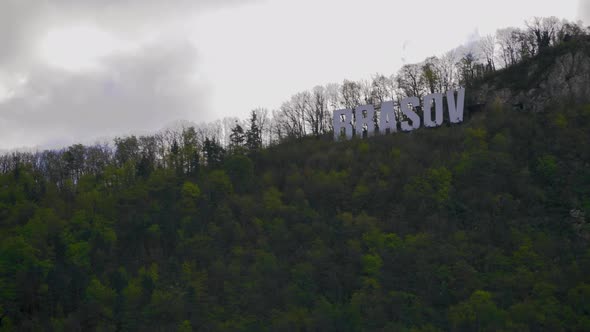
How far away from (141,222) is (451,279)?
3610 cm

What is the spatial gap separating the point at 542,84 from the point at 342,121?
24.4 metres

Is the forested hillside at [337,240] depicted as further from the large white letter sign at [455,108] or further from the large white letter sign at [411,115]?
the large white letter sign at [455,108]

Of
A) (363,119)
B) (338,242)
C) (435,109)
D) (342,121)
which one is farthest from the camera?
(342,121)

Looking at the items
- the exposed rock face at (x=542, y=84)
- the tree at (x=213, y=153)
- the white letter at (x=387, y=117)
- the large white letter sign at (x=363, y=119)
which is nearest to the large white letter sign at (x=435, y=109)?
the white letter at (x=387, y=117)

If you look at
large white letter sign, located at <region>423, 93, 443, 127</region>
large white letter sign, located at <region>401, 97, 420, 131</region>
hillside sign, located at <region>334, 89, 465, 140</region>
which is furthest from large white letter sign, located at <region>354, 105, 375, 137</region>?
large white letter sign, located at <region>423, 93, 443, 127</region>

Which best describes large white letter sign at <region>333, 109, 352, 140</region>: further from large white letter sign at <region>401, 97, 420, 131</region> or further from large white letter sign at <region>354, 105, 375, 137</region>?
large white letter sign at <region>401, 97, 420, 131</region>

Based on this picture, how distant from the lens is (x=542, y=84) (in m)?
70.4

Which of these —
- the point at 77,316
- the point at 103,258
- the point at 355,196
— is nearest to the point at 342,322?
the point at 355,196

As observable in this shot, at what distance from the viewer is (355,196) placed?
6481 cm

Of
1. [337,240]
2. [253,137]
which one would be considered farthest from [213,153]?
[337,240]

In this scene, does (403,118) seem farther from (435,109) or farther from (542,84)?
(542,84)

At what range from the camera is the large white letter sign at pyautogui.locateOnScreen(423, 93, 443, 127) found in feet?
232

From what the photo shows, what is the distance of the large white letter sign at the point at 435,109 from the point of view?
7056cm

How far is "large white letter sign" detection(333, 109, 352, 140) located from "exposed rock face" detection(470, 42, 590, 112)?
15.8 meters
